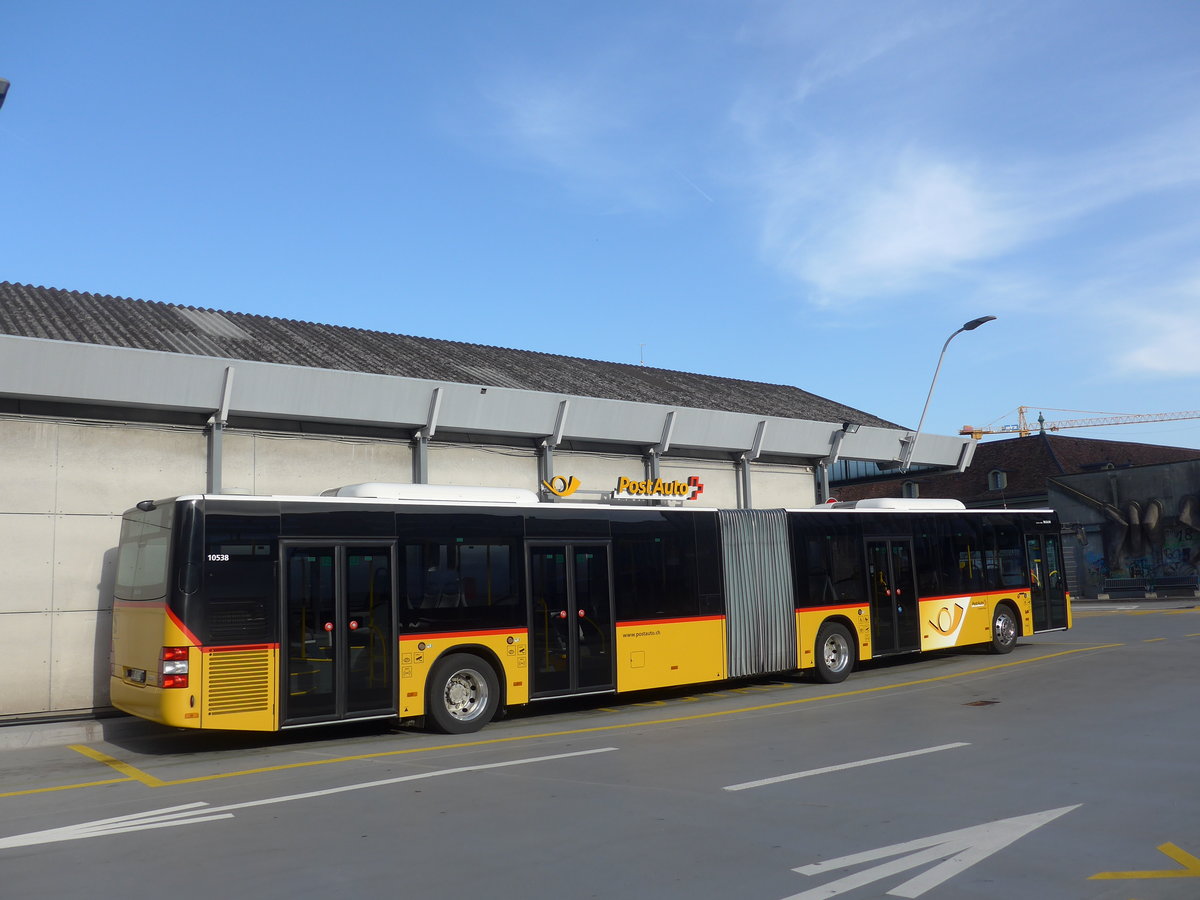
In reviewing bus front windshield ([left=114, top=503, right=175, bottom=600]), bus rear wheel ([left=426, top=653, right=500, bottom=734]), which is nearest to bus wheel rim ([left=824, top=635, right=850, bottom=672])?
bus rear wheel ([left=426, top=653, right=500, bottom=734])

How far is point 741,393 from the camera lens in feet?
98.5

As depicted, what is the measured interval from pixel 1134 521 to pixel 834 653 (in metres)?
36.5

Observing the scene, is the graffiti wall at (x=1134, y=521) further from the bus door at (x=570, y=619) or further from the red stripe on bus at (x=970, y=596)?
the bus door at (x=570, y=619)

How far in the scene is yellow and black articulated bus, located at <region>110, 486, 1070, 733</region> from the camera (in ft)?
38.7

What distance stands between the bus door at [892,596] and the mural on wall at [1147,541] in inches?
1335

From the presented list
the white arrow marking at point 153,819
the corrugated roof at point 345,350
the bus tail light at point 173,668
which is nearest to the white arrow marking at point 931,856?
the white arrow marking at point 153,819

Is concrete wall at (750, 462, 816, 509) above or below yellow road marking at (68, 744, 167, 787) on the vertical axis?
above

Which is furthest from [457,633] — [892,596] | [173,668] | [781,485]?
[781,485]

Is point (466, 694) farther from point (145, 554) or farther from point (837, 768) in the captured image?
point (837, 768)

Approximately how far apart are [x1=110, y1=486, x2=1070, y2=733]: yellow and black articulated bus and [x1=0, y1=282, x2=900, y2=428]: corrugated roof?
5339mm

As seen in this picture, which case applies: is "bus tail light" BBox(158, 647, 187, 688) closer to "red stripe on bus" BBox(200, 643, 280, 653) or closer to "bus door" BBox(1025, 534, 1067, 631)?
"red stripe on bus" BBox(200, 643, 280, 653)

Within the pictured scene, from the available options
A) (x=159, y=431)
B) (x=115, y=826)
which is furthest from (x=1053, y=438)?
(x=115, y=826)

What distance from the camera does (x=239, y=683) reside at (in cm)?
1168

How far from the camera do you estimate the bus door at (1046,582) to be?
22.1 metres
